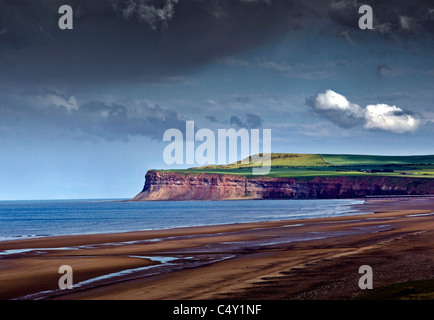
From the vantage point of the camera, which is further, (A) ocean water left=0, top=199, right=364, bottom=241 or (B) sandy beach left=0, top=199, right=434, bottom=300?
(A) ocean water left=0, top=199, right=364, bottom=241

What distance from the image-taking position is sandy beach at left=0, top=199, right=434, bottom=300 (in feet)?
66.5

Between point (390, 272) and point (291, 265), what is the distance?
18.4ft

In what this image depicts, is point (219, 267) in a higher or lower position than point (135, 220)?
higher

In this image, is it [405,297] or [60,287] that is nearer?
[405,297]

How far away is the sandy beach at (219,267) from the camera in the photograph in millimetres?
20281

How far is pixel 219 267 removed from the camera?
27250 millimetres

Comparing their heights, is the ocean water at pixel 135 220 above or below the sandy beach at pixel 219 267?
below

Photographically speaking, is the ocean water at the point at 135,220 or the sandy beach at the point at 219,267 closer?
the sandy beach at the point at 219,267

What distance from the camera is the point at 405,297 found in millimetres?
15773

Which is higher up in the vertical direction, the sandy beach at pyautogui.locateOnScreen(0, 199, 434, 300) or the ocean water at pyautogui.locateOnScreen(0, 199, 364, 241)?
the sandy beach at pyautogui.locateOnScreen(0, 199, 434, 300)
